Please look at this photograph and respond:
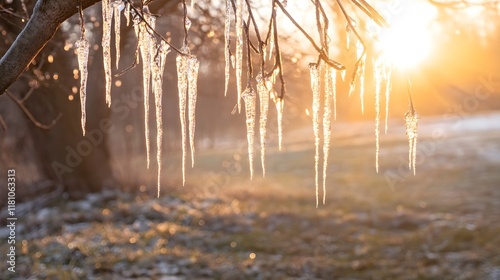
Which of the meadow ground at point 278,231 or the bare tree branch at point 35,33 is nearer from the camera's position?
the bare tree branch at point 35,33

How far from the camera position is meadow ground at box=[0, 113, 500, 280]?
793 cm

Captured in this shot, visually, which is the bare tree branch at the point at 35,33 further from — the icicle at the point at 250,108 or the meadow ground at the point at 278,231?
the meadow ground at the point at 278,231

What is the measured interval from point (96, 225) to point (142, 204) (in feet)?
6.17

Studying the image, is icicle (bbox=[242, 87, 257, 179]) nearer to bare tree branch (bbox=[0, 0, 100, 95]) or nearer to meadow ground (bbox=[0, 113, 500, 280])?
bare tree branch (bbox=[0, 0, 100, 95])

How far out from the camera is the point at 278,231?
10531 millimetres

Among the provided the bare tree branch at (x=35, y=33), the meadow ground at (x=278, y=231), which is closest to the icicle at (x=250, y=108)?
the bare tree branch at (x=35, y=33)

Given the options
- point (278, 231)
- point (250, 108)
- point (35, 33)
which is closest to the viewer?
point (35, 33)

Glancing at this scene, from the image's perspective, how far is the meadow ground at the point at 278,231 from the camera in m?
7.93

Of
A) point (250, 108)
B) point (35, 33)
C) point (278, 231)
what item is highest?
point (35, 33)

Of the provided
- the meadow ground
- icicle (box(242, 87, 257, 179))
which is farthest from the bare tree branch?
the meadow ground

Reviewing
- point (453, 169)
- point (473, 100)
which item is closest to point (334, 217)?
point (453, 169)

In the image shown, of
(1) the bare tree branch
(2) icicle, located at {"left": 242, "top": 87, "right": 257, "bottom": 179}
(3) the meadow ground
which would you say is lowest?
(3) the meadow ground

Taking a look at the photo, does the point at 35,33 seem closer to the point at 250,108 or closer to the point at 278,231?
the point at 250,108

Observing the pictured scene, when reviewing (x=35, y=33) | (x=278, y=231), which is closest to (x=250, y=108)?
(x=35, y=33)
